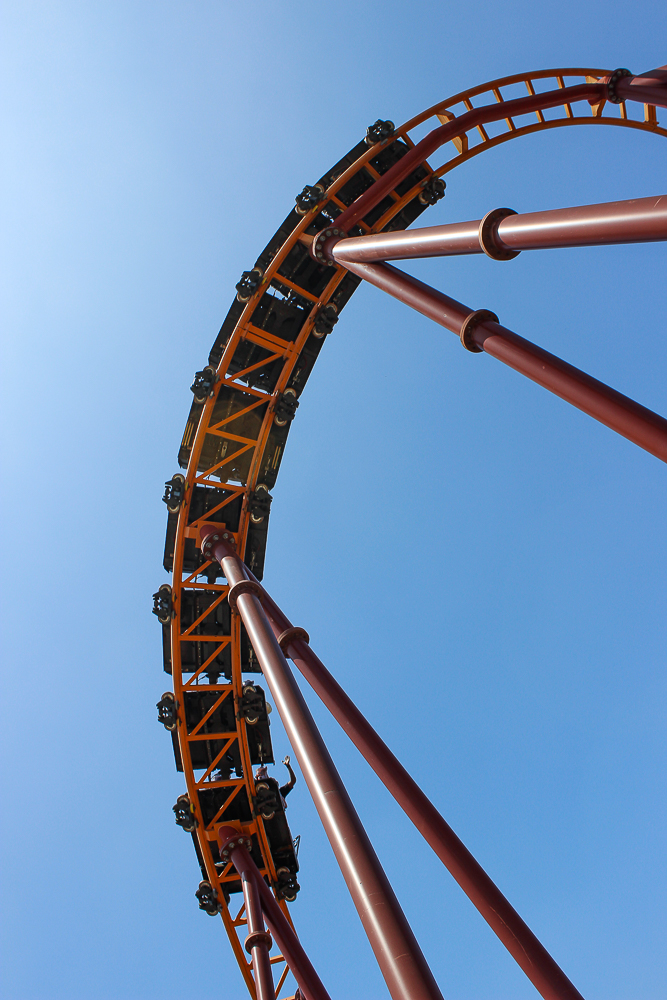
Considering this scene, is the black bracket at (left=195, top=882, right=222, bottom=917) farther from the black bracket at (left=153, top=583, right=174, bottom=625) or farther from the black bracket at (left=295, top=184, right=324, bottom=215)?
the black bracket at (left=295, top=184, right=324, bottom=215)

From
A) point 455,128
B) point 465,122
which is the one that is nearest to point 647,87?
point 465,122

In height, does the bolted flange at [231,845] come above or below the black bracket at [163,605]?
below

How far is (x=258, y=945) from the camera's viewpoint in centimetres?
1038

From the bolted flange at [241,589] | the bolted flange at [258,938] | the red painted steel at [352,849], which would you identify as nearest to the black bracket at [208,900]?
the bolted flange at [258,938]

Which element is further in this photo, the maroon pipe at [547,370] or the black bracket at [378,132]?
the black bracket at [378,132]

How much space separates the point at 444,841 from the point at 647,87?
50.5 feet

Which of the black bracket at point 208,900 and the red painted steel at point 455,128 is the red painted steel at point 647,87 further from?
the black bracket at point 208,900

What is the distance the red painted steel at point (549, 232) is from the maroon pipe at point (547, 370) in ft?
1.80

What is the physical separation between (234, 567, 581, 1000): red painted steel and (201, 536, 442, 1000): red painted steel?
0.77 m

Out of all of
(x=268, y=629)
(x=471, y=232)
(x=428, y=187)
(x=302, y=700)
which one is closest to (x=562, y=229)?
(x=471, y=232)

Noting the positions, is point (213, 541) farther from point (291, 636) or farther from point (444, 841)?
point (444, 841)

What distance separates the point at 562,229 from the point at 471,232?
1240mm

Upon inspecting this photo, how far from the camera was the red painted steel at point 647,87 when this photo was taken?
43.5 feet

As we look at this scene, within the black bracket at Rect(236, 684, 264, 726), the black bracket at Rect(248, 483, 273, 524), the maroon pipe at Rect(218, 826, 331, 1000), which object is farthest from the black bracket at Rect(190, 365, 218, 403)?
the maroon pipe at Rect(218, 826, 331, 1000)
